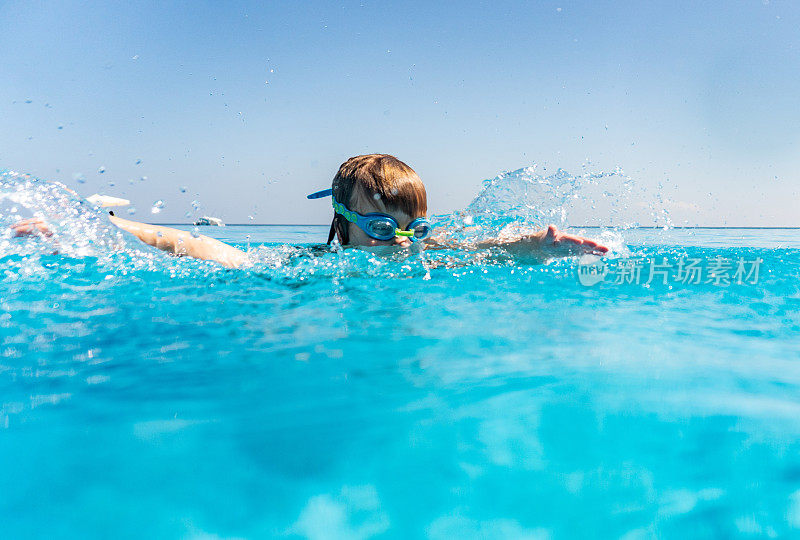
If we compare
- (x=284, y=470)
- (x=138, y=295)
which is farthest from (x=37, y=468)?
(x=138, y=295)

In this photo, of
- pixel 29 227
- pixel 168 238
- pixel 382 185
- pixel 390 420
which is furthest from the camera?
pixel 382 185

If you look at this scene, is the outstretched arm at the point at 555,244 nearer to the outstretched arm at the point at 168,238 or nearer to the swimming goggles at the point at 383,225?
the swimming goggles at the point at 383,225

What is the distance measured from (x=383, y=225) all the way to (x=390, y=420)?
2708 mm

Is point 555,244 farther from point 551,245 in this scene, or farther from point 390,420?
point 390,420

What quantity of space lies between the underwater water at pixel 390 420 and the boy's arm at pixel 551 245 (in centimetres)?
41

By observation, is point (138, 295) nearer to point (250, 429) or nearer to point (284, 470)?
point (250, 429)

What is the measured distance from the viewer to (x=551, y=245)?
3.25 m

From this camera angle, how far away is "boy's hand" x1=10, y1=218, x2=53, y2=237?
10.7 ft

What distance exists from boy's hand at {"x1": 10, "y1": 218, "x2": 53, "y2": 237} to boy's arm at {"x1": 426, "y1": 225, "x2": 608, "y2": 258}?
3389mm

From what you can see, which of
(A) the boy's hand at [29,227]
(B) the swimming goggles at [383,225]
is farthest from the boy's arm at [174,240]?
(B) the swimming goggles at [383,225]

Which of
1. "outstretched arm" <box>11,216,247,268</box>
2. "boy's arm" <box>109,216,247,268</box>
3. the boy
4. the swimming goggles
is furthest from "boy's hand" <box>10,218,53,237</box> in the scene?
the swimming goggles

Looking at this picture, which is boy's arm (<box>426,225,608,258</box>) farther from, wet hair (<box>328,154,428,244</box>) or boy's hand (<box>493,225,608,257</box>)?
wet hair (<box>328,154,428,244</box>)

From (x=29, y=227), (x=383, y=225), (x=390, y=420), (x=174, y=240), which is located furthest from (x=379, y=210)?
(x=390, y=420)

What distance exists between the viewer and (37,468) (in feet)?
4.11
